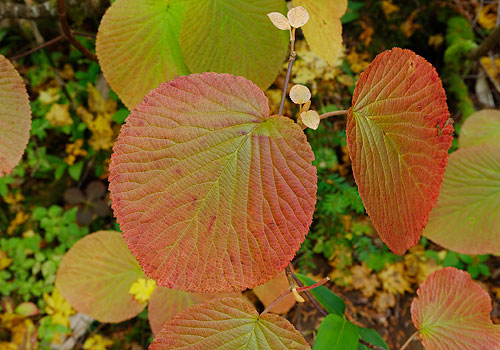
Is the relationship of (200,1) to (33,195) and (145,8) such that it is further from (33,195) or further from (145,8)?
(33,195)

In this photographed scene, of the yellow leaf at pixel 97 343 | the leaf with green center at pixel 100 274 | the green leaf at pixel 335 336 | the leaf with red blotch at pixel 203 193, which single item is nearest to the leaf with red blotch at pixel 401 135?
the leaf with red blotch at pixel 203 193

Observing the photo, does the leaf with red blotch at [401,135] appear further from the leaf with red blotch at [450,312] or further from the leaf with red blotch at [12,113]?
the leaf with red blotch at [12,113]

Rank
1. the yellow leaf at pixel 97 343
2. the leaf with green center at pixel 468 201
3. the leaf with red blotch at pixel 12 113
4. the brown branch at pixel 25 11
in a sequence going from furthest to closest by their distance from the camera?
the yellow leaf at pixel 97 343 → the brown branch at pixel 25 11 → the leaf with green center at pixel 468 201 → the leaf with red blotch at pixel 12 113

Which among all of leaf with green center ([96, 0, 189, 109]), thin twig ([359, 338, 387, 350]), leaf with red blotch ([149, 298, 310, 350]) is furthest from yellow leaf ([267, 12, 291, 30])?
thin twig ([359, 338, 387, 350])

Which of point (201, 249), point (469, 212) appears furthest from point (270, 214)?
point (469, 212)

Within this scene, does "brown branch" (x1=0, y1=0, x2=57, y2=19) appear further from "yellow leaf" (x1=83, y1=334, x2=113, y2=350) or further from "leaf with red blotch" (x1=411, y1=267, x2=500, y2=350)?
"leaf with red blotch" (x1=411, y1=267, x2=500, y2=350)
